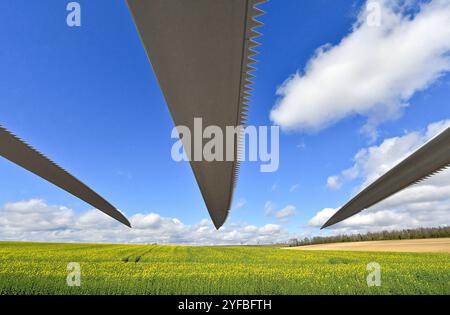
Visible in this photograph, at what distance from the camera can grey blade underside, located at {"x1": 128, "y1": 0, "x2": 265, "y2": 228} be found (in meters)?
2.40

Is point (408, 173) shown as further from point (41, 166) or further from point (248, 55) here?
point (41, 166)

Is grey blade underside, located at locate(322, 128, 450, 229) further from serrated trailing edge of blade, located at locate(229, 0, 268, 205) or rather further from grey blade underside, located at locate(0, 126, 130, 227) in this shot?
grey blade underside, located at locate(0, 126, 130, 227)

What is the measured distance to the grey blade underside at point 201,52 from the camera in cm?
240

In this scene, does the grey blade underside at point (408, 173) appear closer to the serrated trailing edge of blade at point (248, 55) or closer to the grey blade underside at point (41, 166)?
the serrated trailing edge of blade at point (248, 55)

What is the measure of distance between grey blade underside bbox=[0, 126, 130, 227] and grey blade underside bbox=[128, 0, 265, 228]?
270cm

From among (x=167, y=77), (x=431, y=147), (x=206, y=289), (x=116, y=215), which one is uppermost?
(x=167, y=77)

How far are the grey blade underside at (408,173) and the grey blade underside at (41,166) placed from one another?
469 cm

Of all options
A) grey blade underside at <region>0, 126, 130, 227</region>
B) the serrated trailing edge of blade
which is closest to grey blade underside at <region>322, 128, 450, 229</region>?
the serrated trailing edge of blade

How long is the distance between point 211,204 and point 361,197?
450 centimetres

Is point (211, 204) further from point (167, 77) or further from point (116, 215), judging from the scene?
point (167, 77)

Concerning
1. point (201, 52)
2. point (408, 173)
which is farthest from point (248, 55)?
point (408, 173)

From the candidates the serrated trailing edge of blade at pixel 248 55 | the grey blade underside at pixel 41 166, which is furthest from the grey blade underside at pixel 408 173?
the grey blade underside at pixel 41 166
